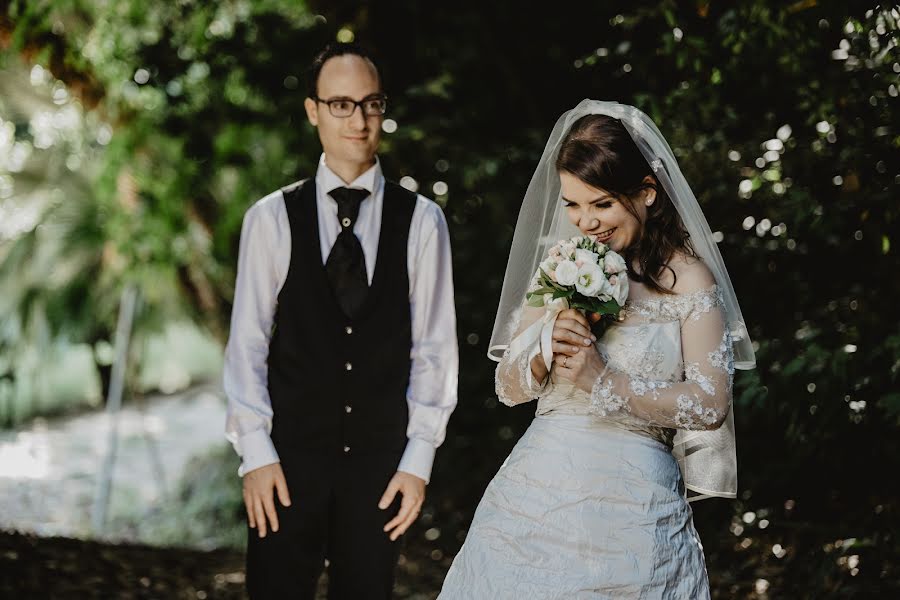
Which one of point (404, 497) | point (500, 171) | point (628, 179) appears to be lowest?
point (404, 497)

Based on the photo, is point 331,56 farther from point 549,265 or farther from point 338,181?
point 549,265

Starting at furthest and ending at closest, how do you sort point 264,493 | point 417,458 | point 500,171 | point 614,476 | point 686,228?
point 500,171, point 417,458, point 264,493, point 686,228, point 614,476

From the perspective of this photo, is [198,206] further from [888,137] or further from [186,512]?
[888,137]

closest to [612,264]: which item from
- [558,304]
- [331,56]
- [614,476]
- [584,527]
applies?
[558,304]

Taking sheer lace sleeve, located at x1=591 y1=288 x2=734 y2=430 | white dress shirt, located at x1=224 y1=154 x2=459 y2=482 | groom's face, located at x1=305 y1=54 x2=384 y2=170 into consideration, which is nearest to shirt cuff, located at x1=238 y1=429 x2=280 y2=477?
white dress shirt, located at x1=224 y1=154 x2=459 y2=482

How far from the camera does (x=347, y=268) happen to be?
265 cm

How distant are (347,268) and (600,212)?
771 millimetres

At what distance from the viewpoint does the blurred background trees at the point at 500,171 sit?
3449 mm

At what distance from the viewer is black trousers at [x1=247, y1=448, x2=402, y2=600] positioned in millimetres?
2625

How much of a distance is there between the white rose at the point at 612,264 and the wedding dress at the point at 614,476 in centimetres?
18

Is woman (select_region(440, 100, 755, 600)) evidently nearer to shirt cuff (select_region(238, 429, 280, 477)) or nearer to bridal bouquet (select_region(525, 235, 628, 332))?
bridal bouquet (select_region(525, 235, 628, 332))

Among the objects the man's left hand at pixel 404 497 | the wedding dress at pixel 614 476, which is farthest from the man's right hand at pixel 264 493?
the wedding dress at pixel 614 476

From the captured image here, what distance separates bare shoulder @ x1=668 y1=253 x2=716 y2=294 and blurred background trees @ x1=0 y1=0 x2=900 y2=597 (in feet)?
3.97

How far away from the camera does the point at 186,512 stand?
725 centimetres
